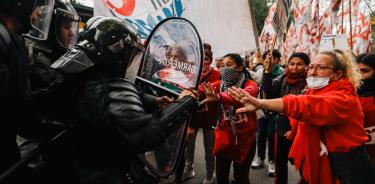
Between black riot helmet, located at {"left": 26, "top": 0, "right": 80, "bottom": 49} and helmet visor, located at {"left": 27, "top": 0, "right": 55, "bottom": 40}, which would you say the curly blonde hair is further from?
black riot helmet, located at {"left": 26, "top": 0, "right": 80, "bottom": 49}

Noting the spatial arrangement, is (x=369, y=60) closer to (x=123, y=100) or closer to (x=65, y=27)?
(x=123, y=100)

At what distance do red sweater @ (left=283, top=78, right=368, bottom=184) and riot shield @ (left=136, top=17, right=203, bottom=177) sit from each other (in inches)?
27.7

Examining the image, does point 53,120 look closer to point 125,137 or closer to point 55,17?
point 125,137

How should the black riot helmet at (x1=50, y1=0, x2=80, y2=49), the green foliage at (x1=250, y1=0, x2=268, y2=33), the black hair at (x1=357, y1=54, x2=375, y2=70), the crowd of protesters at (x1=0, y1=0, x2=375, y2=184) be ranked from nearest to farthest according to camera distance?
the crowd of protesters at (x1=0, y1=0, x2=375, y2=184) < the black riot helmet at (x1=50, y1=0, x2=80, y2=49) < the black hair at (x1=357, y1=54, x2=375, y2=70) < the green foliage at (x1=250, y1=0, x2=268, y2=33)

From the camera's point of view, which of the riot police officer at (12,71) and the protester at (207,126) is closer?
the riot police officer at (12,71)

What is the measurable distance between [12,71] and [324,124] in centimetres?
190

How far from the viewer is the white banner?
3.31 m

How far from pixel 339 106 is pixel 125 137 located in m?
1.50

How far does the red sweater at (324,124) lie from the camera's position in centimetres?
201

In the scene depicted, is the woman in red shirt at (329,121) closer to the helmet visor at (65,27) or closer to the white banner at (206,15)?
the white banner at (206,15)

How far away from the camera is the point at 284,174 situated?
3395mm

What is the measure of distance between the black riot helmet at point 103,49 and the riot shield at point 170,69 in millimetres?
486

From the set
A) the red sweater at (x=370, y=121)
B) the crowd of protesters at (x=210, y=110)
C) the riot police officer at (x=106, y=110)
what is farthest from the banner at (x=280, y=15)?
the riot police officer at (x=106, y=110)

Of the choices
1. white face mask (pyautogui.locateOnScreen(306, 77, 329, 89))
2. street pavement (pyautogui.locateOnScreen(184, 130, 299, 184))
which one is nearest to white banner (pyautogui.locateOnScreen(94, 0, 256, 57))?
white face mask (pyautogui.locateOnScreen(306, 77, 329, 89))
